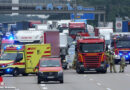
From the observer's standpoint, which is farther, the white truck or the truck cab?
the white truck

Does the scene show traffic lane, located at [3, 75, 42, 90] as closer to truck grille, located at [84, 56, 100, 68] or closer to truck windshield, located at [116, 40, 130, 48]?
truck grille, located at [84, 56, 100, 68]

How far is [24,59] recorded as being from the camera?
42.1m

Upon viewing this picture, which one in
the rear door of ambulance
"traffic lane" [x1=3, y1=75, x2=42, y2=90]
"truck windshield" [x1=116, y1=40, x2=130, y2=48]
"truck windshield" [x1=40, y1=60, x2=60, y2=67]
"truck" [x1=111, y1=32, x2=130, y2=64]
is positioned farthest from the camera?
"truck windshield" [x1=116, y1=40, x2=130, y2=48]

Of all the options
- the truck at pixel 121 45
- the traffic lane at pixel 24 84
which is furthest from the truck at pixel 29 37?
the traffic lane at pixel 24 84

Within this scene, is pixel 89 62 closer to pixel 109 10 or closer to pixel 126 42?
pixel 126 42

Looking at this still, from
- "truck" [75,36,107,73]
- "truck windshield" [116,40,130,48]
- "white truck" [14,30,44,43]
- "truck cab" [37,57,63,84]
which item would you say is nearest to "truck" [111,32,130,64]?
"truck windshield" [116,40,130,48]

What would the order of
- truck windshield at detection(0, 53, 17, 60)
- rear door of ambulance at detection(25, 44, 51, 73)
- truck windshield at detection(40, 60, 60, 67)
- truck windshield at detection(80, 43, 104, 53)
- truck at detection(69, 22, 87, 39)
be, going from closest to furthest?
truck windshield at detection(40, 60, 60, 67) → rear door of ambulance at detection(25, 44, 51, 73) → truck windshield at detection(0, 53, 17, 60) → truck windshield at detection(80, 43, 104, 53) → truck at detection(69, 22, 87, 39)

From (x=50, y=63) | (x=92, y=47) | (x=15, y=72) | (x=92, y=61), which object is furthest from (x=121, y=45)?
(x=50, y=63)

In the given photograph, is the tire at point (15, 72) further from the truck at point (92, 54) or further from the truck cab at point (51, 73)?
the truck cab at point (51, 73)

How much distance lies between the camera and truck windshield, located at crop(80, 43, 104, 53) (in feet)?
140

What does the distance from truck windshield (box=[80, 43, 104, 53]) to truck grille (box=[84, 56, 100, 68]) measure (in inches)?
18.9

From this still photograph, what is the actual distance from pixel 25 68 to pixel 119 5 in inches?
4025

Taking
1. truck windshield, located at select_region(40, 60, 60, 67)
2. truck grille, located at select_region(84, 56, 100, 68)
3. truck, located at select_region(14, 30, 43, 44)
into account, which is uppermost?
truck, located at select_region(14, 30, 43, 44)

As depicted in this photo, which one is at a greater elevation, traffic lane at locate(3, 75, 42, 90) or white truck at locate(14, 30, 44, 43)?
white truck at locate(14, 30, 44, 43)
